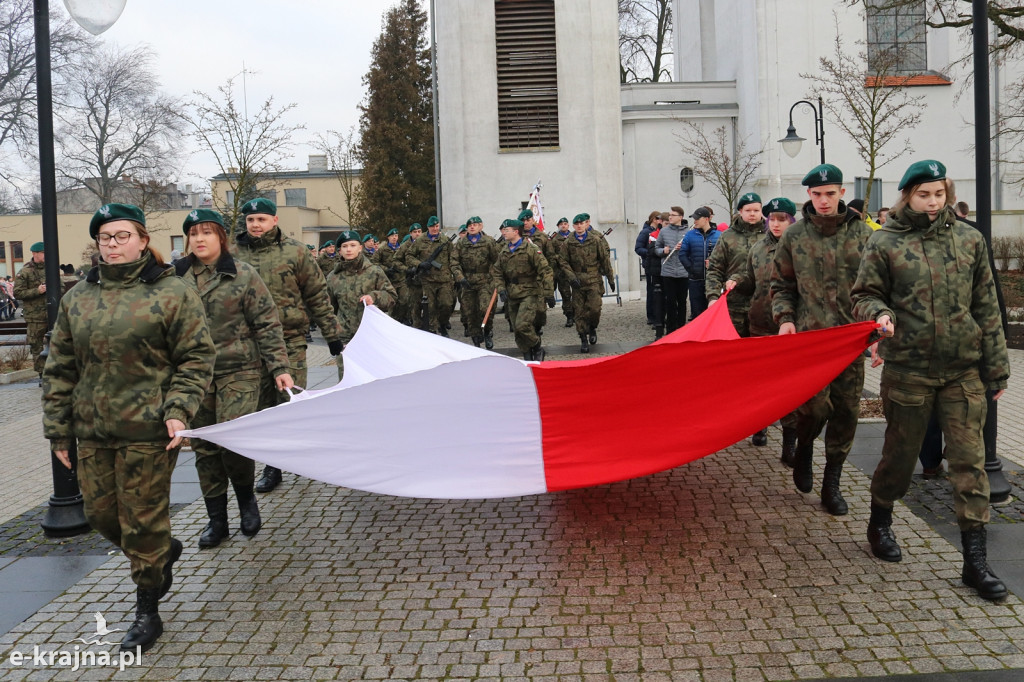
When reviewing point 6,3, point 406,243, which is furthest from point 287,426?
point 6,3

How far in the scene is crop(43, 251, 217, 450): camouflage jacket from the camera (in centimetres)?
475

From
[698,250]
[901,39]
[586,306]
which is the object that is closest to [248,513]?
[698,250]

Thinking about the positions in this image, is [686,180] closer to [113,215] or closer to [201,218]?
[201,218]

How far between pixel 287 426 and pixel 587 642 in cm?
215

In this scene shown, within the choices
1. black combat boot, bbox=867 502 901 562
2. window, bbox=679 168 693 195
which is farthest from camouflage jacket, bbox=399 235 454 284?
window, bbox=679 168 693 195

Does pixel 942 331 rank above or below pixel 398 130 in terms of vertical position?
below

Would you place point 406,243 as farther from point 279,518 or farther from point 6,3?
point 6,3

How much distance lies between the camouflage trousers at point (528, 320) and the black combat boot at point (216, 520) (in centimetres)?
Answer: 862

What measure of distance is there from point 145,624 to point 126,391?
121 centimetres

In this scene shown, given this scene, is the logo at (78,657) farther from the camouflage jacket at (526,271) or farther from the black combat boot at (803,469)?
the camouflage jacket at (526,271)

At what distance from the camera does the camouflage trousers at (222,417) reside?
6393 millimetres

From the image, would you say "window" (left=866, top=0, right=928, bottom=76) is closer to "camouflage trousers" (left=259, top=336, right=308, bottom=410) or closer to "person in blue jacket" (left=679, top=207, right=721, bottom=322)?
"person in blue jacket" (left=679, top=207, right=721, bottom=322)

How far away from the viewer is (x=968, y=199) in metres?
31.9

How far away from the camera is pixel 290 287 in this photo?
25.1 ft
